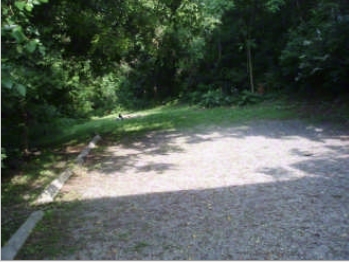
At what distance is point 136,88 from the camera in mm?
27719

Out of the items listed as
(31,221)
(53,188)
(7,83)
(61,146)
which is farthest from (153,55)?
(7,83)

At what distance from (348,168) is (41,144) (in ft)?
27.1

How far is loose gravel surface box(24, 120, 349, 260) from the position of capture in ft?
13.6

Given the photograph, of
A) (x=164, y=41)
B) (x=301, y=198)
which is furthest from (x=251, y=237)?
(x=164, y=41)

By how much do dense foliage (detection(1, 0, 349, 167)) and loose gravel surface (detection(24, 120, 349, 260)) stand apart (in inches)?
62.3

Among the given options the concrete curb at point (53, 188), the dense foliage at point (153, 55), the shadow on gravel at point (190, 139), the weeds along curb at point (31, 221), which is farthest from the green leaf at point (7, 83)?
the shadow on gravel at point (190, 139)

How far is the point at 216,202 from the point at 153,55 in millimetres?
9839

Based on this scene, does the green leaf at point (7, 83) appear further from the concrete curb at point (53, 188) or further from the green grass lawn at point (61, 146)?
the concrete curb at point (53, 188)

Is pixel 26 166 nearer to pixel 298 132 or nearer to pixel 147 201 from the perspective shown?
pixel 147 201

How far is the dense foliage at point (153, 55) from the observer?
25.2ft

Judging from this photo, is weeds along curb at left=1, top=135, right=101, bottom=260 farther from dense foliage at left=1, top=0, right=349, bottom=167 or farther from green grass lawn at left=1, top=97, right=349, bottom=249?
dense foliage at left=1, top=0, right=349, bottom=167

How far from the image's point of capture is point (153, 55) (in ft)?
48.0

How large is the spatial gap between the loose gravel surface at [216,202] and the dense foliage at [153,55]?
1.58m

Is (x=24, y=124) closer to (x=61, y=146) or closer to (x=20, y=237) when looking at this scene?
(x=61, y=146)
